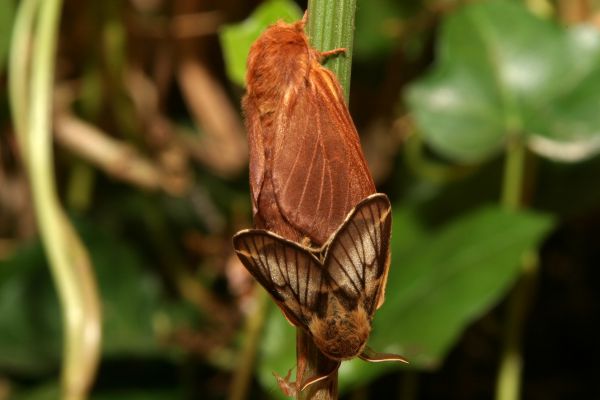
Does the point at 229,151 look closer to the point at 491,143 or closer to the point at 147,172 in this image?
the point at 147,172

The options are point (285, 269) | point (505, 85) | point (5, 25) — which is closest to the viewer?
point (285, 269)

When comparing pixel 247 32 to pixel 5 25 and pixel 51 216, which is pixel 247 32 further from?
pixel 5 25

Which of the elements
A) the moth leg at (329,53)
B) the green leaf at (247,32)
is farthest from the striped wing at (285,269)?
the green leaf at (247,32)

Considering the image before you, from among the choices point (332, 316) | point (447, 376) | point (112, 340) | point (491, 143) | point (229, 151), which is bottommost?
point (447, 376)

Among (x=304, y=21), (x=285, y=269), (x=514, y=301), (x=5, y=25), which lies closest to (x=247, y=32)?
(x=304, y=21)

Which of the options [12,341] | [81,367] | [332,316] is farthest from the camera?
[12,341]

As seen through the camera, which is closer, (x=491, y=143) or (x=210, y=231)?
(x=491, y=143)

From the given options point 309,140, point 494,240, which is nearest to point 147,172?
point 494,240
